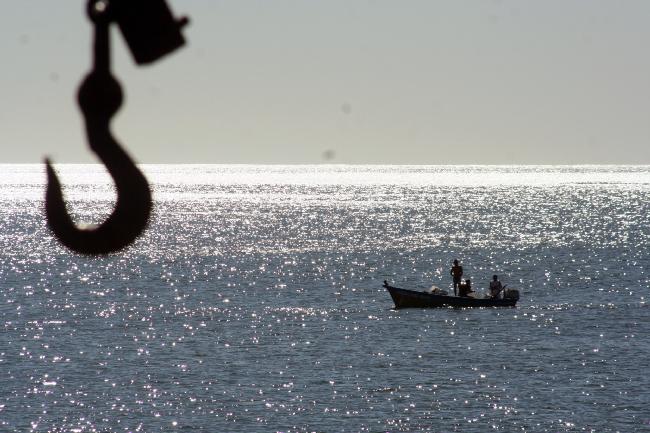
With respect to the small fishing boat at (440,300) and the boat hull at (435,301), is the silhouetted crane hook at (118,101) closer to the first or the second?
the small fishing boat at (440,300)

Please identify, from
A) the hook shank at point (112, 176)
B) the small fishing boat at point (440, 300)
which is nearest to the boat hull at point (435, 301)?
the small fishing boat at point (440, 300)

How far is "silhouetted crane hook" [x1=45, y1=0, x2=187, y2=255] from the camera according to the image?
6.89 feet

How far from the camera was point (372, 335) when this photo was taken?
70.4m

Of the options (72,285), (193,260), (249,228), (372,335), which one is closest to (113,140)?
(372,335)

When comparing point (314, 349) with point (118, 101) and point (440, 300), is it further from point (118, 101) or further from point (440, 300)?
point (118, 101)

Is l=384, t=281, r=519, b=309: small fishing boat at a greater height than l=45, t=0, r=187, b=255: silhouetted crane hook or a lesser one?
lesser

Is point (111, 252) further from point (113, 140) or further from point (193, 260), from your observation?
point (193, 260)

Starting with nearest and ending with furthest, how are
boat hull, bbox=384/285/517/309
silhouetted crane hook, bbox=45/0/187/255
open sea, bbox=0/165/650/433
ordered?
silhouetted crane hook, bbox=45/0/187/255 < open sea, bbox=0/165/650/433 < boat hull, bbox=384/285/517/309

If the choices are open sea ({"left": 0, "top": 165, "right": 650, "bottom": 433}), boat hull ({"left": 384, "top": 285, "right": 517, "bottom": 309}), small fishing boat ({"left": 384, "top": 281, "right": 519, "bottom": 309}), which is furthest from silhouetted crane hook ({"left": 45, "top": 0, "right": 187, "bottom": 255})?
boat hull ({"left": 384, "top": 285, "right": 517, "bottom": 309})

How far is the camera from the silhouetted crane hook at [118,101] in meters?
2.10

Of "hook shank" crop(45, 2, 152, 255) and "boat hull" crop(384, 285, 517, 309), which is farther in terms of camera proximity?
"boat hull" crop(384, 285, 517, 309)

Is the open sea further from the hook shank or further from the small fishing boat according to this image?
the hook shank

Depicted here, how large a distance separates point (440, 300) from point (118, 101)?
3100 inches

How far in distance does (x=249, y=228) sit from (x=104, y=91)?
19808 cm
